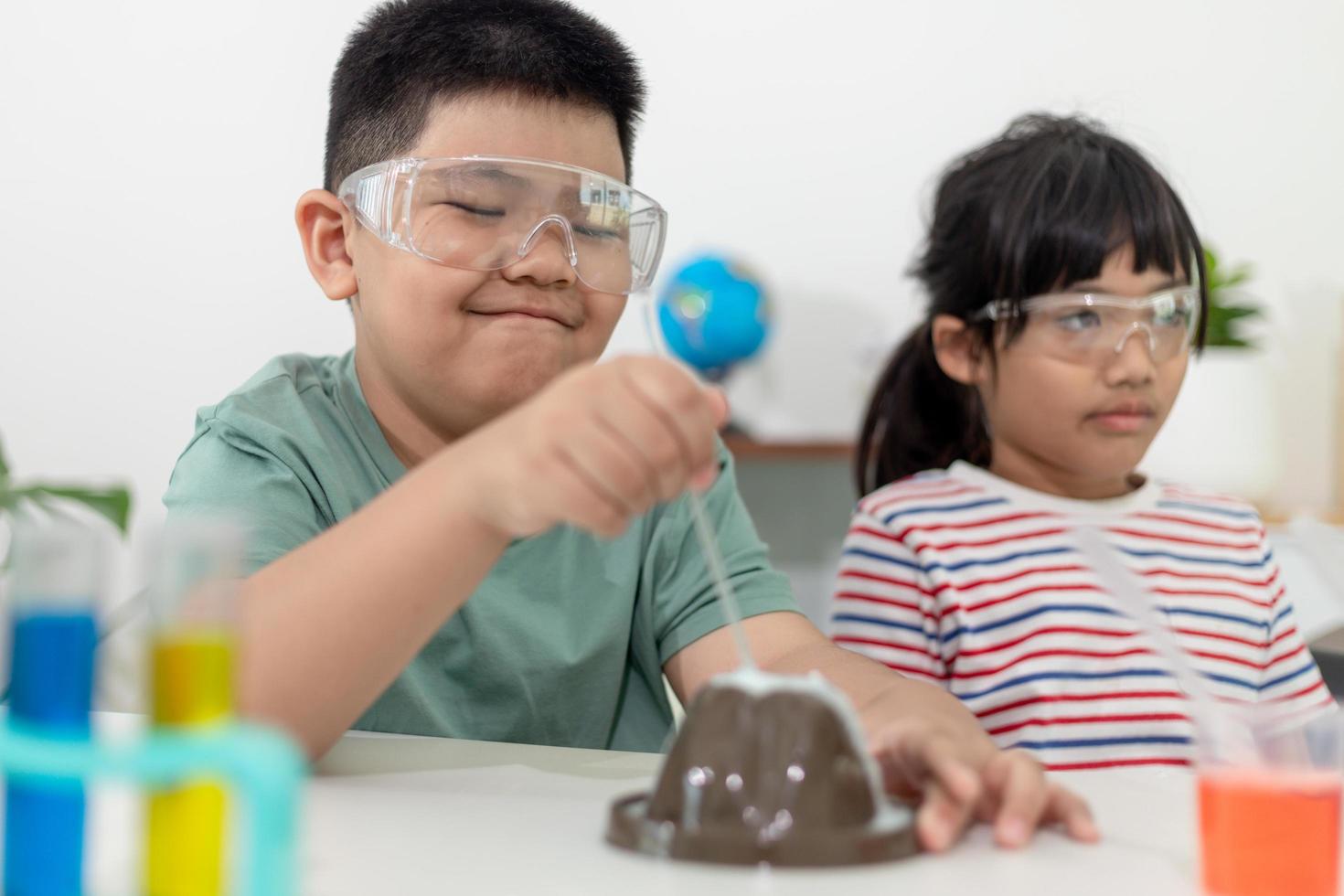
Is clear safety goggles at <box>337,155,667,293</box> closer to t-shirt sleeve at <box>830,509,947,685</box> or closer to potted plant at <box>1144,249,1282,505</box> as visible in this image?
t-shirt sleeve at <box>830,509,947,685</box>

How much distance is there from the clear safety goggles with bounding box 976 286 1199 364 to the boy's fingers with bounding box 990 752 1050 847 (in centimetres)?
93

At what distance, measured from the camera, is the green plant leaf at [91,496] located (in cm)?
57

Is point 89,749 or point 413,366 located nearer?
point 89,749

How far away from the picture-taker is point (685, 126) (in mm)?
2818

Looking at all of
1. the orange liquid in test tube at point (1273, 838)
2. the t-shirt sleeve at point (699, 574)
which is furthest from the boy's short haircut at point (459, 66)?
the orange liquid in test tube at point (1273, 838)

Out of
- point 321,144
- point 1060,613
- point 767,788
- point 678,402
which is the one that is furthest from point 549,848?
point 321,144

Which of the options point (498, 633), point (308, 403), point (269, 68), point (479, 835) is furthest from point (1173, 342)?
point (269, 68)

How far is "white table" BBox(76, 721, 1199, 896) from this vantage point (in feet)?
1.99

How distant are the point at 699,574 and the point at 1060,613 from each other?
1.59 feet

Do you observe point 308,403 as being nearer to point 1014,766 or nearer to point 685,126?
point 1014,766

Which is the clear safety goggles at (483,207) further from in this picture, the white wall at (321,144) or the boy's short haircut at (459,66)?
the white wall at (321,144)

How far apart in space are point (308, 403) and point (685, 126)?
168 cm

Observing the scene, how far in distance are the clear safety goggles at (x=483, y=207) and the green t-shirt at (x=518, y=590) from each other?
0.20 metres

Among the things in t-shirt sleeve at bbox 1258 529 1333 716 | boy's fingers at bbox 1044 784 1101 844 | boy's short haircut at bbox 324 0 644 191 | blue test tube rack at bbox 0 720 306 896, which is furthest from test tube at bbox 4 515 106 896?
t-shirt sleeve at bbox 1258 529 1333 716
